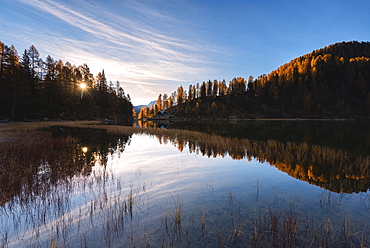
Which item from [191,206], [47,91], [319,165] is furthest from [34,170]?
[47,91]

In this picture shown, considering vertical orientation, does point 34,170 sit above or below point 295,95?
below

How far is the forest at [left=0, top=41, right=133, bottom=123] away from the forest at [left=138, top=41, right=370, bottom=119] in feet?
232

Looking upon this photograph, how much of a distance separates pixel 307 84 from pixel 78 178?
582 ft

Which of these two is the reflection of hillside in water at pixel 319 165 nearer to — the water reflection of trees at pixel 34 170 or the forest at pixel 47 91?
the water reflection of trees at pixel 34 170

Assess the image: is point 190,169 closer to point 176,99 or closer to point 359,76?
point 176,99

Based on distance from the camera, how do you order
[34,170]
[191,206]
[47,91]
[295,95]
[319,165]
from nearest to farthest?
[191,206]
[34,170]
[319,165]
[47,91]
[295,95]

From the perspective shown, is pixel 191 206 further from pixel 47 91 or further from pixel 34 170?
pixel 47 91

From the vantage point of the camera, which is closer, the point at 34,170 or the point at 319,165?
the point at 34,170

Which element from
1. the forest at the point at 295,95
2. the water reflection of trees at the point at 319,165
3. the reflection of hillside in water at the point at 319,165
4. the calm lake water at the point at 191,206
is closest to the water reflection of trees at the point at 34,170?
the calm lake water at the point at 191,206

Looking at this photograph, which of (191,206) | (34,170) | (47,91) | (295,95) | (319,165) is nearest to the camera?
(191,206)

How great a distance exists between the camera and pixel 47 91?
63.4m

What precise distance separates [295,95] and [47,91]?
15954 centimetres

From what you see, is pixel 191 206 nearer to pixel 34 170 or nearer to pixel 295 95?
pixel 34 170

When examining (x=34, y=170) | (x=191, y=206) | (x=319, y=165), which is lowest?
(x=191, y=206)
